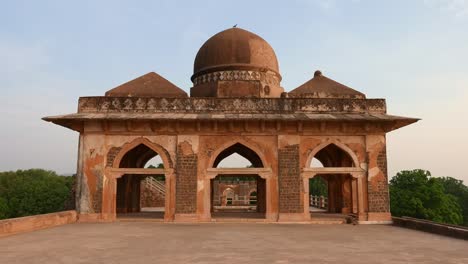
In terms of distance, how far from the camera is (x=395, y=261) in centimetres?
602

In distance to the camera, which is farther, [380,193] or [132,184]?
[132,184]

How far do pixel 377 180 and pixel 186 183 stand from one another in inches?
262

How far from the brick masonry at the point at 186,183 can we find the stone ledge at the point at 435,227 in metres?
6.87

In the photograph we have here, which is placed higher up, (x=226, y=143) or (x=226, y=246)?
(x=226, y=143)

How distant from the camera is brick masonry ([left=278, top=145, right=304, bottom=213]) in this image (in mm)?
12734

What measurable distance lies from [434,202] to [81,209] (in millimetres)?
26745

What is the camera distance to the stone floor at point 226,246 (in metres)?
6.21

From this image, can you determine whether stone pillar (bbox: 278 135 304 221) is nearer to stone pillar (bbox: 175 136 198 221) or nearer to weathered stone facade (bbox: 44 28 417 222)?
weathered stone facade (bbox: 44 28 417 222)

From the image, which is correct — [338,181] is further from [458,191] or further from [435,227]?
[458,191]

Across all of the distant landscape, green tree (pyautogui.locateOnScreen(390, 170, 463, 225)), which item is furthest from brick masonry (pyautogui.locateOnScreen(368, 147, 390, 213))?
green tree (pyautogui.locateOnScreen(390, 170, 463, 225))

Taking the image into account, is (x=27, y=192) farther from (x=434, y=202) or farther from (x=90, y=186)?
(x=434, y=202)

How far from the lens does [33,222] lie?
10.4 m

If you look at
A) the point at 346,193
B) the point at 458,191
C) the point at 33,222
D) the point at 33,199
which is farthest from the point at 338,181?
the point at 458,191

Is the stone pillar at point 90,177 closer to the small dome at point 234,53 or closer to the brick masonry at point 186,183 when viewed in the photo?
the brick masonry at point 186,183
